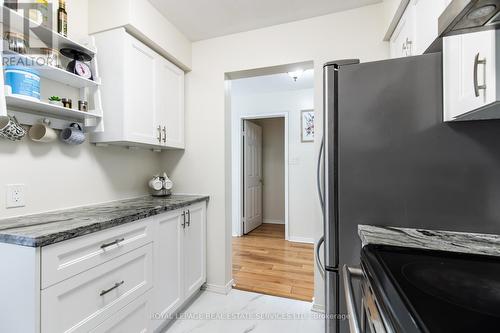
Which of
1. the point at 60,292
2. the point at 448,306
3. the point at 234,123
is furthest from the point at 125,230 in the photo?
the point at 234,123

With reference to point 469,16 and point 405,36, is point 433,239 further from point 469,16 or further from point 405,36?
point 405,36

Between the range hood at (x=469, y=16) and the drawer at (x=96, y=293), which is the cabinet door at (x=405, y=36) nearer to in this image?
the range hood at (x=469, y=16)

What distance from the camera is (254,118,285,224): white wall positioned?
196 inches

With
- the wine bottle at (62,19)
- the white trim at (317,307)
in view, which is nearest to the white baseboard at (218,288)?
the white trim at (317,307)

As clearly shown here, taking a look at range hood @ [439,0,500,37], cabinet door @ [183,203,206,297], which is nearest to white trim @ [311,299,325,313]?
cabinet door @ [183,203,206,297]

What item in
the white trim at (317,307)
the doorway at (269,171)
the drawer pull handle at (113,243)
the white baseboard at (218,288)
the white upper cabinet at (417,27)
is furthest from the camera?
the doorway at (269,171)

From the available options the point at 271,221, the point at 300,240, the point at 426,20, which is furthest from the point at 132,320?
the point at 271,221

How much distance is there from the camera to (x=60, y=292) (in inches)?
39.3

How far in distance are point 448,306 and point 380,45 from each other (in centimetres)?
191

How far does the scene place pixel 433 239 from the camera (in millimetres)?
938

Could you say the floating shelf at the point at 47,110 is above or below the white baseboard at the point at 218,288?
above

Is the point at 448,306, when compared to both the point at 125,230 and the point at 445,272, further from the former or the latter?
the point at 125,230

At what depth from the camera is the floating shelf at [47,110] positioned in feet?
3.98

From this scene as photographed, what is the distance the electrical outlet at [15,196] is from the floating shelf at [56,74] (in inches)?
25.8
